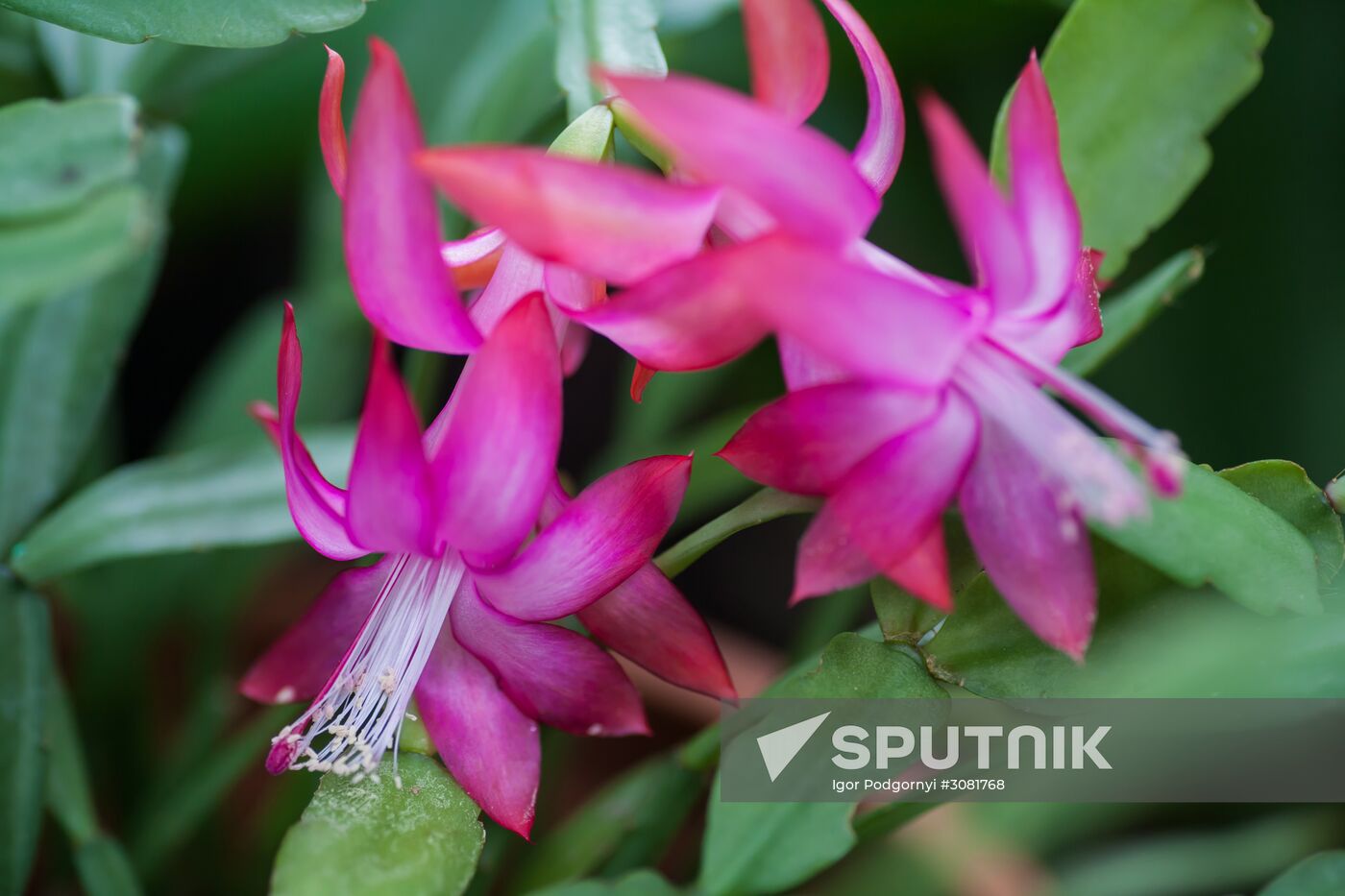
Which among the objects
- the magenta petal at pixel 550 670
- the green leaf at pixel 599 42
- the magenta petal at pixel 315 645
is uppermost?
the green leaf at pixel 599 42

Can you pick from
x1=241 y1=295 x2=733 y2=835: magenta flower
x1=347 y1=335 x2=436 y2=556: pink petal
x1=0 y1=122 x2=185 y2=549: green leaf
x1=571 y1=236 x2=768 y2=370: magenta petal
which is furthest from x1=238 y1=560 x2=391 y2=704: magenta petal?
x1=0 y1=122 x2=185 y2=549: green leaf

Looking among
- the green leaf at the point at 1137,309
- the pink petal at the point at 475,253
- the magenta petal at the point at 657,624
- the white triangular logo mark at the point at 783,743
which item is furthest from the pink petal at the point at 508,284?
the green leaf at the point at 1137,309

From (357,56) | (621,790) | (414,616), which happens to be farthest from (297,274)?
(414,616)

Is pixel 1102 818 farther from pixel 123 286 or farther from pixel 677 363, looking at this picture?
pixel 123 286

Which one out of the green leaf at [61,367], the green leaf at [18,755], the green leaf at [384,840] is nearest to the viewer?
the green leaf at [384,840]

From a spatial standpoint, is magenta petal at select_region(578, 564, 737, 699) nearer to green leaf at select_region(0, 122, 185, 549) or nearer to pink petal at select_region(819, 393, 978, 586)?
pink petal at select_region(819, 393, 978, 586)

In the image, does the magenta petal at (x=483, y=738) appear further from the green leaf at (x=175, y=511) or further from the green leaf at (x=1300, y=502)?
the green leaf at (x=1300, y=502)
